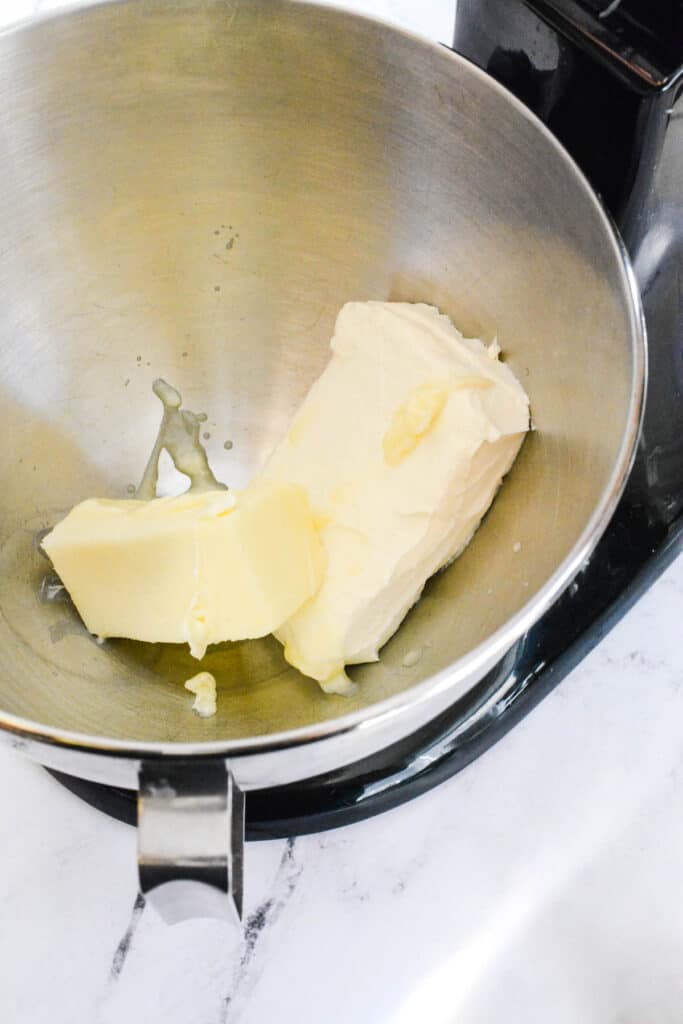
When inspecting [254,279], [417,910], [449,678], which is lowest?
[417,910]

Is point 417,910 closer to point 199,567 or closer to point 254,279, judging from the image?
point 199,567

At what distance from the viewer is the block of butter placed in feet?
2.03

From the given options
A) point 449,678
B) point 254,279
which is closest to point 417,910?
point 449,678

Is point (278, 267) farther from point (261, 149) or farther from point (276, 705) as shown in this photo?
point (276, 705)

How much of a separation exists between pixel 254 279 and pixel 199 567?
29cm

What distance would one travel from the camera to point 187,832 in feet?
1.40

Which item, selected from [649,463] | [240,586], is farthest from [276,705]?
[649,463]

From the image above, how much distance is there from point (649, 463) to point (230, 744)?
0.43 metres

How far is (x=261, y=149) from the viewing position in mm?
736

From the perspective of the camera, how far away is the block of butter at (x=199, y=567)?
62 centimetres

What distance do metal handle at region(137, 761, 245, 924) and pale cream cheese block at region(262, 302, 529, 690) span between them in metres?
0.20

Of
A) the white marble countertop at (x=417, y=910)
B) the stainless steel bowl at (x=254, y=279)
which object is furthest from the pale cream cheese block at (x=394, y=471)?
the white marble countertop at (x=417, y=910)

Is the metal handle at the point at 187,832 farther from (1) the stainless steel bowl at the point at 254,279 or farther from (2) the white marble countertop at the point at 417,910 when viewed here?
(2) the white marble countertop at the point at 417,910

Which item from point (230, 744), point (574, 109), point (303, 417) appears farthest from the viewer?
point (303, 417)
